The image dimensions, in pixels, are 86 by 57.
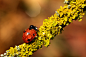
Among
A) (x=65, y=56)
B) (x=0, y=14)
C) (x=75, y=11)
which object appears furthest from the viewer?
(x=65, y=56)

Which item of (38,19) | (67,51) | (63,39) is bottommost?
(67,51)

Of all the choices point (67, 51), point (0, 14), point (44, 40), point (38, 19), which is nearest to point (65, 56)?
point (67, 51)

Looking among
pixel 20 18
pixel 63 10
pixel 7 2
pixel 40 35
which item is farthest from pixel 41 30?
pixel 7 2

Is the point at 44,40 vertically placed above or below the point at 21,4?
below

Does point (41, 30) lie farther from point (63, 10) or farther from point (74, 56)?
point (74, 56)

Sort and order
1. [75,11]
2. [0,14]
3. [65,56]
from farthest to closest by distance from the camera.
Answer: [65,56]
[0,14]
[75,11]

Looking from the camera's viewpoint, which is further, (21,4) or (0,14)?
(21,4)

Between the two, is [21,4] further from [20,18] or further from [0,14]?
[0,14]
